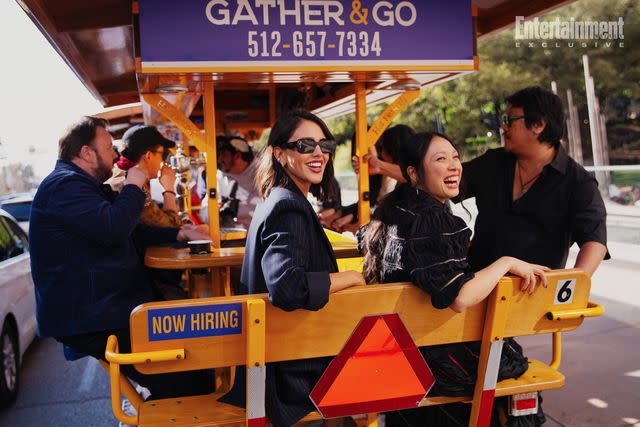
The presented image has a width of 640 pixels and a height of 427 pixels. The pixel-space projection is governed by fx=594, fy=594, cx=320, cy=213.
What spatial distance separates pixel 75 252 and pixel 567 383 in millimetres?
3825

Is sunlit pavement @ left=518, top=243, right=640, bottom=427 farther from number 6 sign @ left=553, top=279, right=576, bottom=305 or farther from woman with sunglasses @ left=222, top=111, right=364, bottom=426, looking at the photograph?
woman with sunglasses @ left=222, top=111, right=364, bottom=426

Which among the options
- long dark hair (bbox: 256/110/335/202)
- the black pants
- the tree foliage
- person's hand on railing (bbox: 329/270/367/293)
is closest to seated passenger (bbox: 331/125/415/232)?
long dark hair (bbox: 256/110/335/202)

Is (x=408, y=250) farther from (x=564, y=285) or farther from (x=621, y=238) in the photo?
(x=621, y=238)

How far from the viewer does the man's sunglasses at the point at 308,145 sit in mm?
2543

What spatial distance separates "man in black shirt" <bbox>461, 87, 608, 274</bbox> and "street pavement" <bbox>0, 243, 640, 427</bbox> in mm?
1465

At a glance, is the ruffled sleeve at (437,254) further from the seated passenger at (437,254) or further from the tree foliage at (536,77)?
the tree foliage at (536,77)

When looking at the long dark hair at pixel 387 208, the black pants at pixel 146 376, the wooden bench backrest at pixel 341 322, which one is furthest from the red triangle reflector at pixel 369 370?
the black pants at pixel 146 376

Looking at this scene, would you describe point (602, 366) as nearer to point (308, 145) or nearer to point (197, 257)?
point (197, 257)

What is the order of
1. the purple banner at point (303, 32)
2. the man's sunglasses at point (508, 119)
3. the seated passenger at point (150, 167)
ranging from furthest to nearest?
the seated passenger at point (150, 167)
the purple banner at point (303, 32)
the man's sunglasses at point (508, 119)

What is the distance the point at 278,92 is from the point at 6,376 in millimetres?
4809

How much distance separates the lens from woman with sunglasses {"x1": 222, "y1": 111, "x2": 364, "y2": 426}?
216 centimetres

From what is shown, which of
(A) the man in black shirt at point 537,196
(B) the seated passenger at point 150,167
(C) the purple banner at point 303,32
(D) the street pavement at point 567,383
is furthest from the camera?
(D) the street pavement at point 567,383

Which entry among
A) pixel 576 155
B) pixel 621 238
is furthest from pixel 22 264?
pixel 576 155

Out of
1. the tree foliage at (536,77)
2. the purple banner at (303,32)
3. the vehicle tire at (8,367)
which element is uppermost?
the tree foliage at (536,77)
